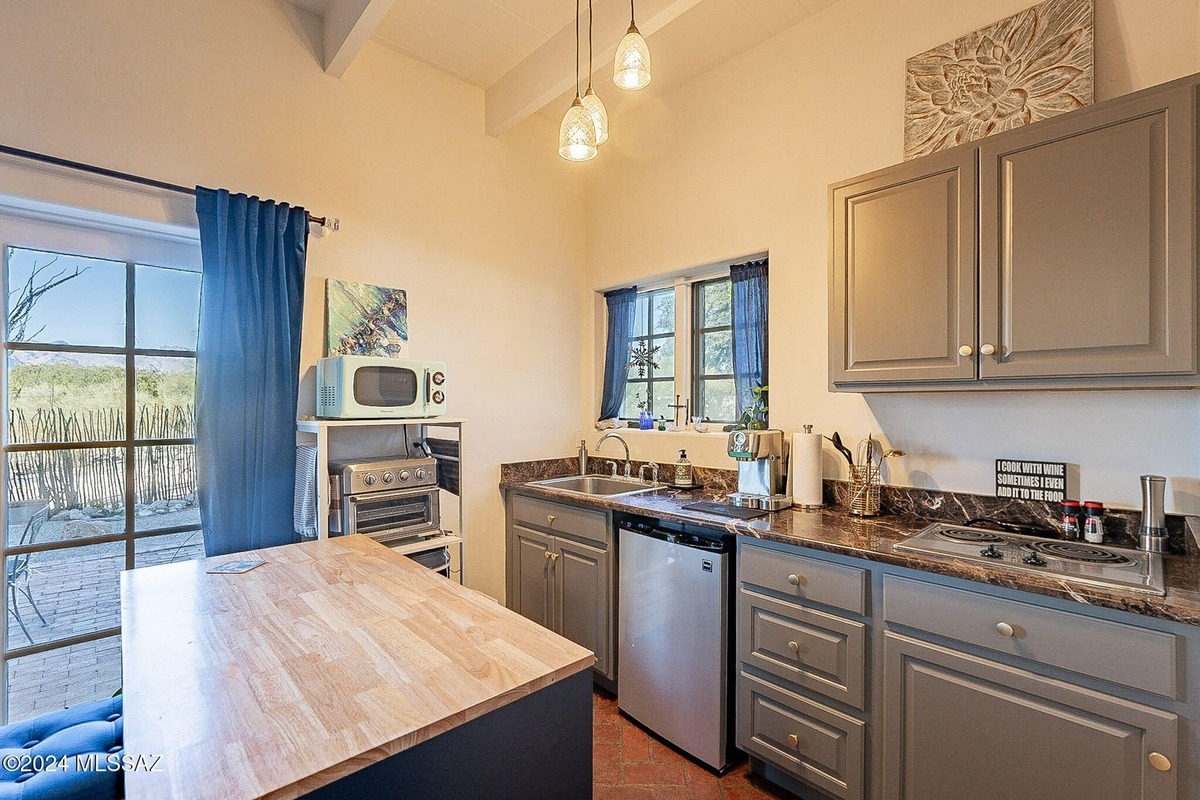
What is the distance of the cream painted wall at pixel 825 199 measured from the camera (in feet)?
5.30

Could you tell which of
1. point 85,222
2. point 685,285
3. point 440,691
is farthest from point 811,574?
point 85,222

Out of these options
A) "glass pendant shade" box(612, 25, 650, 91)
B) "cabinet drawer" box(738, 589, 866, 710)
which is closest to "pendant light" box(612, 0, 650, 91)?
"glass pendant shade" box(612, 25, 650, 91)

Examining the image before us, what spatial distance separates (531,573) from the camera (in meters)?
2.88

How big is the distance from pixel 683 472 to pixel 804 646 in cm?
112

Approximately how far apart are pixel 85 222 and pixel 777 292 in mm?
2790

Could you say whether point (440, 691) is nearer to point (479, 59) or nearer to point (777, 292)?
point (777, 292)

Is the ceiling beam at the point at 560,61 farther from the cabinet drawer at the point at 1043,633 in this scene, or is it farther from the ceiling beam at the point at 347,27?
the cabinet drawer at the point at 1043,633

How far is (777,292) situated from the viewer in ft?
8.12

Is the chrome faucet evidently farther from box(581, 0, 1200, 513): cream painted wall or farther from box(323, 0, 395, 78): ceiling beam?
box(323, 0, 395, 78): ceiling beam

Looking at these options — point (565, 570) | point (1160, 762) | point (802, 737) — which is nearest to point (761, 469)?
point (802, 737)

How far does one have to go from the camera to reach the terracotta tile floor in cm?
187

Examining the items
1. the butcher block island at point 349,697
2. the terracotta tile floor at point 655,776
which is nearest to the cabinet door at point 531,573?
the terracotta tile floor at point 655,776

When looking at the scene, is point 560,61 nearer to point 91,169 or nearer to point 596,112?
point 596,112

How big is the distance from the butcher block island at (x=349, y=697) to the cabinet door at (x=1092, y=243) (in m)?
1.57
